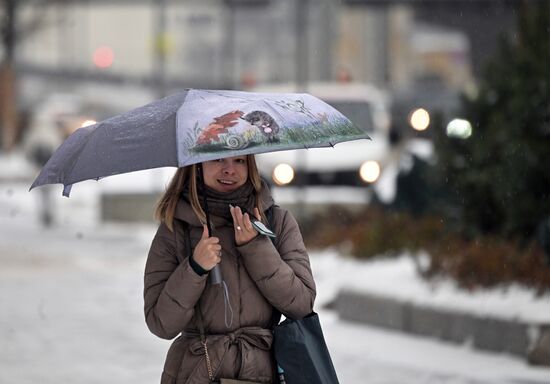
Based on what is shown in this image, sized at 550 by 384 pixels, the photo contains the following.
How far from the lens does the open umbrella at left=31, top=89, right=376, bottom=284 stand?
4613 mm

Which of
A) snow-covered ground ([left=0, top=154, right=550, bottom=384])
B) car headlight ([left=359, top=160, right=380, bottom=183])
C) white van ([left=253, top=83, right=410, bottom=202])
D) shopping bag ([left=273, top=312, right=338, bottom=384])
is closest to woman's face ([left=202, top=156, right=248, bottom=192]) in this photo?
shopping bag ([left=273, top=312, right=338, bottom=384])

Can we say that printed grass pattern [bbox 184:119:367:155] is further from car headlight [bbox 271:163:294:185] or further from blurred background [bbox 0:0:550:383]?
car headlight [bbox 271:163:294:185]

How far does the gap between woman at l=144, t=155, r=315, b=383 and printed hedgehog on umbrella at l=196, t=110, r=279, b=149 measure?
0.12 metres

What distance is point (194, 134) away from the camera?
4637 millimetres

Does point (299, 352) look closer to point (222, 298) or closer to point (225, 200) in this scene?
point (222, 298)

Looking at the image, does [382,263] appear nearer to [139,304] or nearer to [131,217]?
[139,304]

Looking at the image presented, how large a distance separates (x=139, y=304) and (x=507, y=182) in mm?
3412

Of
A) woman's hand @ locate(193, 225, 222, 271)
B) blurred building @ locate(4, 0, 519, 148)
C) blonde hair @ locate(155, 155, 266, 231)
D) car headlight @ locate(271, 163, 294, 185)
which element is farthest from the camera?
blurred building @ locate(4, 0, 519, 148)

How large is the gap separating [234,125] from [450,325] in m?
5.43

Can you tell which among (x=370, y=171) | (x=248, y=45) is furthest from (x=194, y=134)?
(x=248, y=45)

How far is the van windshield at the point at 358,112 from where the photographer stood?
1902 centimetres

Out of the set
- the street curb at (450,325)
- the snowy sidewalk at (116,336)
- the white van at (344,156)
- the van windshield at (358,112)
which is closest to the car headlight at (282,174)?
the white van at (344,156)

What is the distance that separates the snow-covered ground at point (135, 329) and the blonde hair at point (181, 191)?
4045 mm

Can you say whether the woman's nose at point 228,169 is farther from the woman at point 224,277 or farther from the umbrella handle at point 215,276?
the umbrella handle at point 215,276
